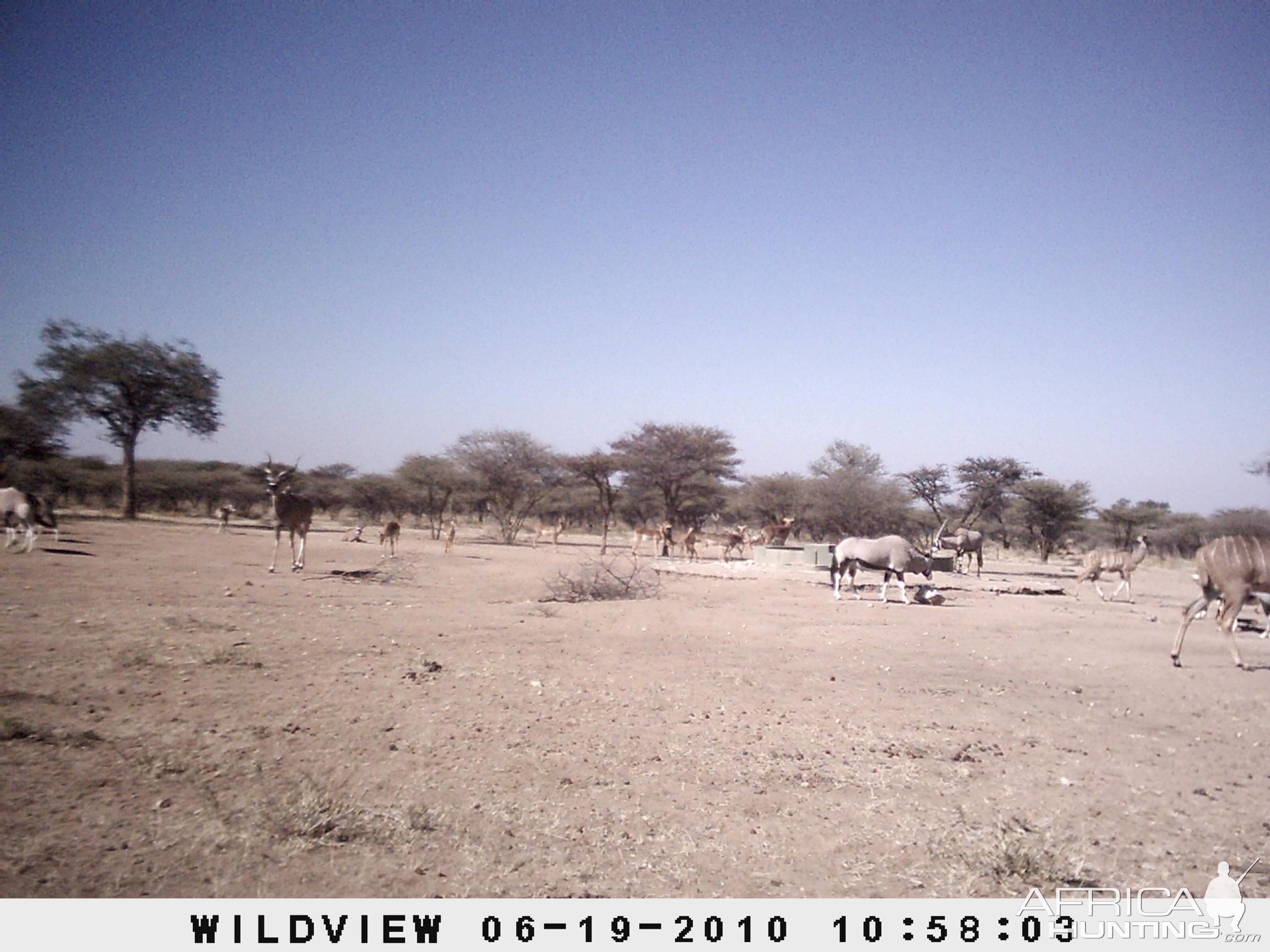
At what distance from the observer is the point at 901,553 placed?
54.3ft

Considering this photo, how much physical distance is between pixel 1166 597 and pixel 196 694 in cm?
2423

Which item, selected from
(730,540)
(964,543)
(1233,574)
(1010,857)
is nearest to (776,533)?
(730,540)

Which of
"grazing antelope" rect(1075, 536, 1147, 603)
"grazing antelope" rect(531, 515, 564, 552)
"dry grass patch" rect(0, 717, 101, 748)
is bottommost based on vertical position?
"grazing antelope" rect(531, 515, 564, 552)

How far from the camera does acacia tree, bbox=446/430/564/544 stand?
1598 inches

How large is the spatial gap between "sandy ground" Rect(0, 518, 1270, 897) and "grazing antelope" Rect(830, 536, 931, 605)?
18.5 feet

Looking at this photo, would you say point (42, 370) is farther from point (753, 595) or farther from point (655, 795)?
point (655, 795)

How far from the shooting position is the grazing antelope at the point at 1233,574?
30.2 feet

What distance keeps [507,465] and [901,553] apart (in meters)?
27.8

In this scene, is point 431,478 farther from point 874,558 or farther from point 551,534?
point 874,558

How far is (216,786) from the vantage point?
4105 millimetres

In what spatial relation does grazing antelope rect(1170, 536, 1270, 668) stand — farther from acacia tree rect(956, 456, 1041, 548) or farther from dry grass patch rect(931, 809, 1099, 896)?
acacia tree rect(956, 456, 1041, 548)

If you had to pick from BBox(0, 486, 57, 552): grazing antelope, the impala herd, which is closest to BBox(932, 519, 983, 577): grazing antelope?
the impala herd

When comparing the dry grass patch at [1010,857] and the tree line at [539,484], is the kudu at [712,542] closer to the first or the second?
the tree line at [539,484]

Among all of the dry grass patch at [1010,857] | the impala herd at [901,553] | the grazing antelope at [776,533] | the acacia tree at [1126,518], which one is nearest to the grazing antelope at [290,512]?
the impala herd at [901,553]
